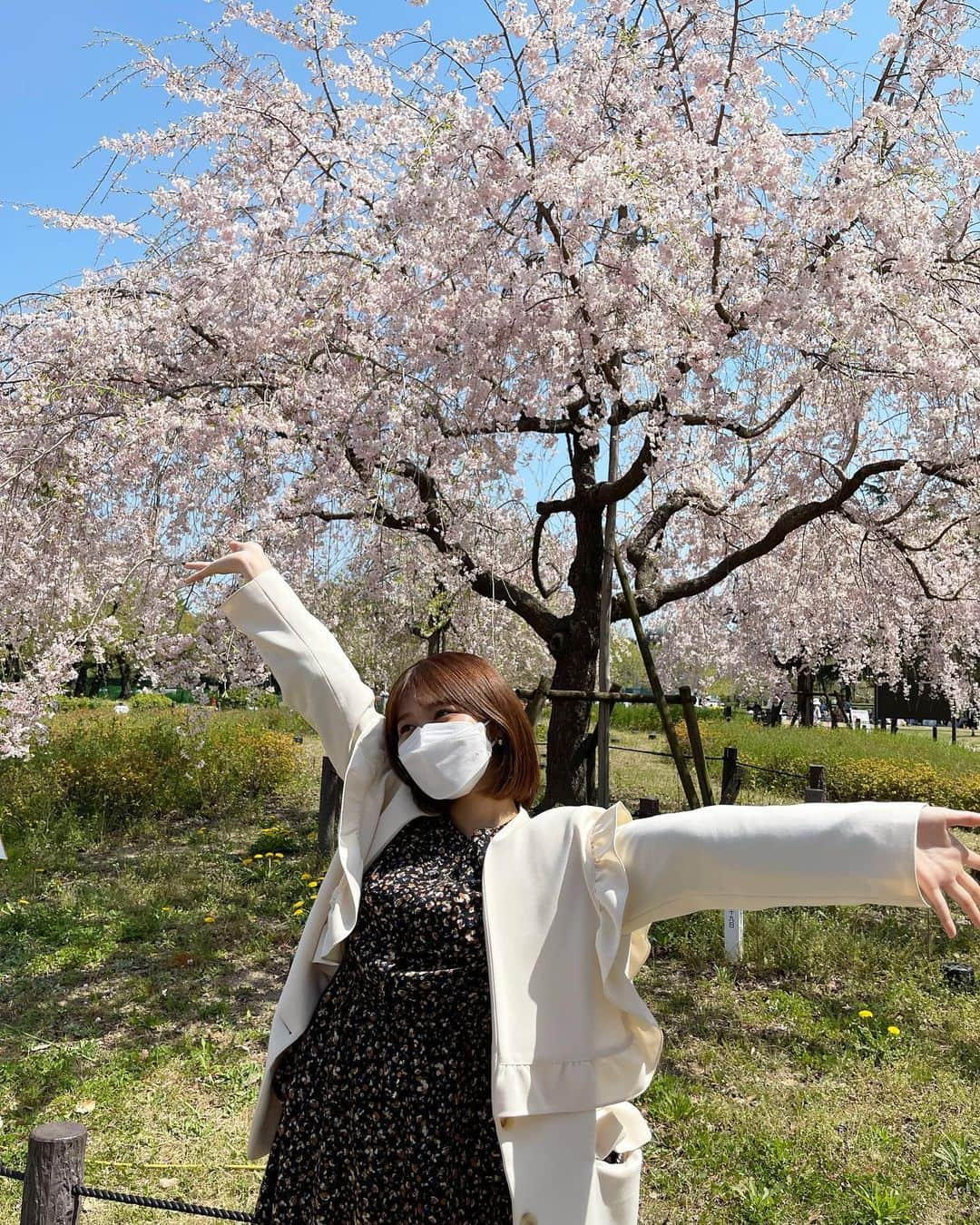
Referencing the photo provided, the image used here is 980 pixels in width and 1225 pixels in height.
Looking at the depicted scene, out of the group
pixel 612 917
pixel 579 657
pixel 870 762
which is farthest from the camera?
pixel 870 762

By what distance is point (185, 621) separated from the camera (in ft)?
25.2

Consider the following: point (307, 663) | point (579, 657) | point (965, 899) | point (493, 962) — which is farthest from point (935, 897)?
point (579, 657)

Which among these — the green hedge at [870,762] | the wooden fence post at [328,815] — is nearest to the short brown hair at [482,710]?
the wooden fence post at [328,815]

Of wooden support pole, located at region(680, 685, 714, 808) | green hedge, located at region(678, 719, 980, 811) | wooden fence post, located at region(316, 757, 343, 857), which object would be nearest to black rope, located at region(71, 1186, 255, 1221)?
wooden support pole, located at region(680, 685, 714, 808)

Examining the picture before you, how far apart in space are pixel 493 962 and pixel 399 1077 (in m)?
0.23

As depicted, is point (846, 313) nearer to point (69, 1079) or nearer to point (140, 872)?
point (69, 1079)

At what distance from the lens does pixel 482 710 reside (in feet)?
5.51

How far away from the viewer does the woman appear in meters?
1.32

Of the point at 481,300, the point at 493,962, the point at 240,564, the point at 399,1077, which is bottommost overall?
the point at 399,1077

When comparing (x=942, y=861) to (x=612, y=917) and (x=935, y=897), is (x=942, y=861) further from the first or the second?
(x=612, y=917)

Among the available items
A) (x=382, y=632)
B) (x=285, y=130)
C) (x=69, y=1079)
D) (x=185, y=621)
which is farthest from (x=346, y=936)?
(x=382, y=632)

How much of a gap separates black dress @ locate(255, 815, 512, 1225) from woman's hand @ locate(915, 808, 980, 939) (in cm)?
65

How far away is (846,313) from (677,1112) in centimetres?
338

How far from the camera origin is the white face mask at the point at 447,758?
5.32 ft
